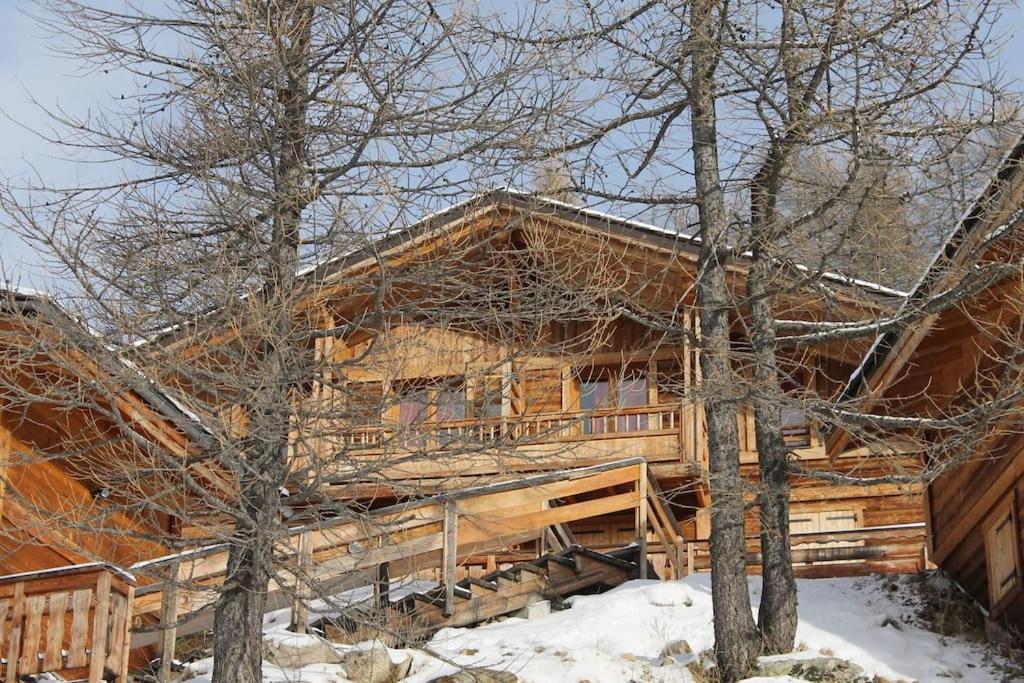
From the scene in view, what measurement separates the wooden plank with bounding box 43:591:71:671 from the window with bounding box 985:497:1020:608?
8.72 meters

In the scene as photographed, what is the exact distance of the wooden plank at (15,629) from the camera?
466 inches

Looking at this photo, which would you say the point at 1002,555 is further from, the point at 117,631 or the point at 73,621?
the point at 73,621

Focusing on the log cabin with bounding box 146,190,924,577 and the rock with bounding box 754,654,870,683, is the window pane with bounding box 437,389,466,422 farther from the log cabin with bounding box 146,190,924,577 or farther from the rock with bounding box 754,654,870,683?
the rock with bounding box 754,654,870,683

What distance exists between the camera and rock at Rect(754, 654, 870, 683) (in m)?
12.0

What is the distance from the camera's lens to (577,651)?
13.5 m

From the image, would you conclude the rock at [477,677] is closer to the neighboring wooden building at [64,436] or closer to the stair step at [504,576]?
the neighboring wooden building at [64,436]

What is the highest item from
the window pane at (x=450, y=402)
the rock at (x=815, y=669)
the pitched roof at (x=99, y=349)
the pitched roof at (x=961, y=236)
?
the pitched roof at (x=961, y=236)

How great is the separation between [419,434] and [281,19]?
345cm

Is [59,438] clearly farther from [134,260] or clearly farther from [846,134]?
[846,134]

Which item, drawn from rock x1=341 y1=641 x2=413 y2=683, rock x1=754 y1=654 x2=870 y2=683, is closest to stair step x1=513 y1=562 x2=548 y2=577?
rock x1=341 y1=641 x2=413 y2=683

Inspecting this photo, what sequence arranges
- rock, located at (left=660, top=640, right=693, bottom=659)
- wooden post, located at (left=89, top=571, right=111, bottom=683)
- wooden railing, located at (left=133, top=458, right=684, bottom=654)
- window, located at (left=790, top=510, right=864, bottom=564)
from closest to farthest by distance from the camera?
wooden post, located at (left=89, top=571, right=111, bottom=683) → wooden railing, located at (left=133, top=458, right=684, bottom=654) → rock, located at (left=660, top=640, right=693, bottom=659) → window, located at (left=790, top=510, right=864, bottom=564)

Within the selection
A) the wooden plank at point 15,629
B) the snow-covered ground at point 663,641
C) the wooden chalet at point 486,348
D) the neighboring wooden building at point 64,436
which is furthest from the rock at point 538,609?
the wooden plank at point 15,629

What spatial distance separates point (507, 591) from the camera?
16344 millimetres

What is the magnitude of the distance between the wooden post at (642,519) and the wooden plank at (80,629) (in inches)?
298
